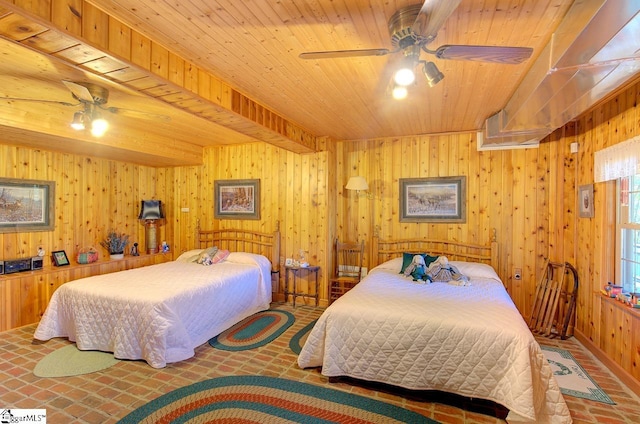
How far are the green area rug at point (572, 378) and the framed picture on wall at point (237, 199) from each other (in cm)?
413

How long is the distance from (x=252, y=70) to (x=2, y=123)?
101 inches

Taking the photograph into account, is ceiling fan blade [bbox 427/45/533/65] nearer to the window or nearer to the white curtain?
the white curtain

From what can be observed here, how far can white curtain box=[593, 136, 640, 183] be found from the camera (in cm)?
246

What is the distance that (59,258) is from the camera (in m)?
4.19

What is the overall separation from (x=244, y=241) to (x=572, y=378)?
434 cm

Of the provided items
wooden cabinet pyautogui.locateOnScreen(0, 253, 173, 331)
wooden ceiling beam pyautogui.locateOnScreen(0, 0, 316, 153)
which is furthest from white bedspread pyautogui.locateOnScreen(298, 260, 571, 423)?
wooden cabinet pyautogui.locateOnScreen(0, 253, 173, 331)

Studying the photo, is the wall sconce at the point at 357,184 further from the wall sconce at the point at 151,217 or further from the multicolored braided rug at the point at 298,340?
the wall sconce at the point at 151,217

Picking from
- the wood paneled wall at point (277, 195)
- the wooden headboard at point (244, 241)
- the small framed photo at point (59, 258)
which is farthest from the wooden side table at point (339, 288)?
the small framed photo at point (59, 258)

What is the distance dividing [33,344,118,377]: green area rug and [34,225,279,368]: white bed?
70mm

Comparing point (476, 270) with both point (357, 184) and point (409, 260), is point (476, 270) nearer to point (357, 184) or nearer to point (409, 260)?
point (409, 260)

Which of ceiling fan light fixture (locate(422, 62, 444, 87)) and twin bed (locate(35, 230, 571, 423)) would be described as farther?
twin bed (locate(35, 230, 571, 423))

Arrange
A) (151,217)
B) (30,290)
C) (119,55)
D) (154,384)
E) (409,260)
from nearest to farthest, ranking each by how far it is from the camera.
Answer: (119,55)
(154,384)
(30,290)
(409,260)
(151,217)

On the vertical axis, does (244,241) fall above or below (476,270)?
above

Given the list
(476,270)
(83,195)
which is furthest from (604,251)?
(83,195)
